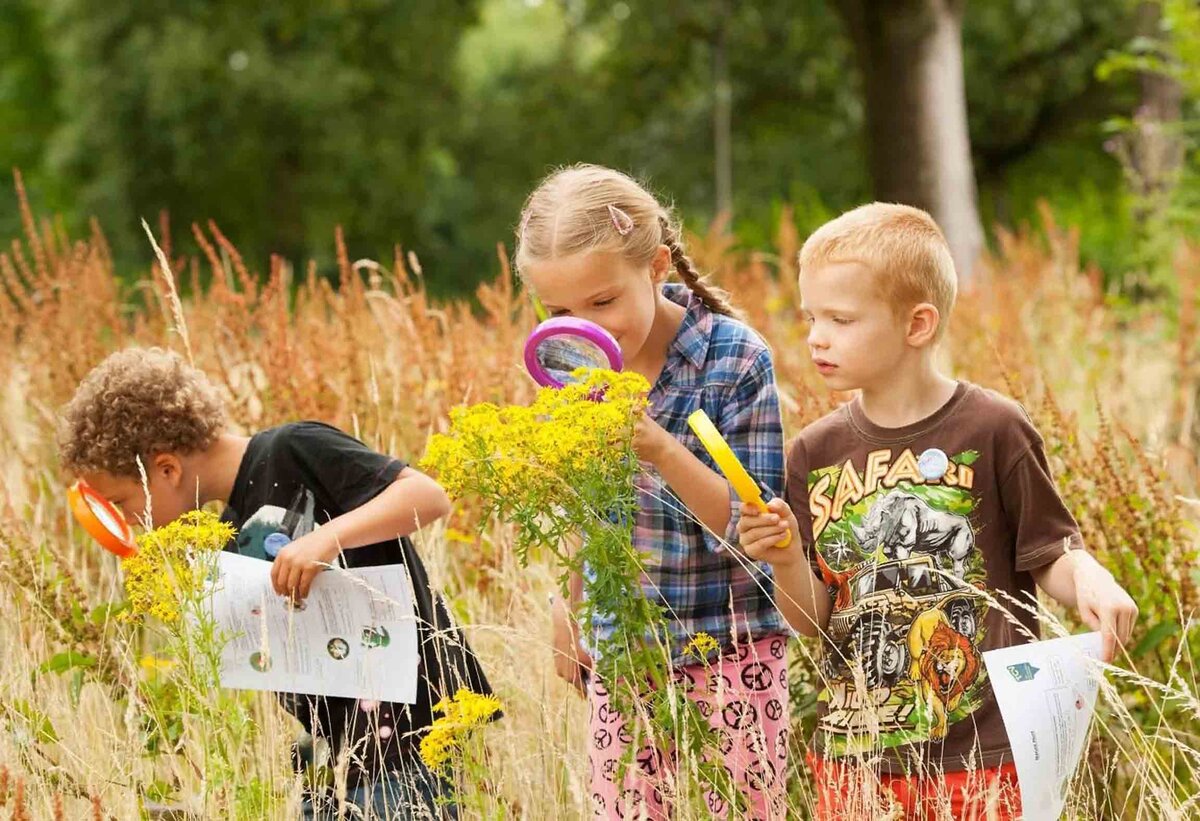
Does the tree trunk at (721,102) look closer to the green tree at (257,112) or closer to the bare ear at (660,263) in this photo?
the green tree at (257,112)

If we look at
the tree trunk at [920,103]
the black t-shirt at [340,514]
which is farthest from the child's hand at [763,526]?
the tree trunk at [920,103]

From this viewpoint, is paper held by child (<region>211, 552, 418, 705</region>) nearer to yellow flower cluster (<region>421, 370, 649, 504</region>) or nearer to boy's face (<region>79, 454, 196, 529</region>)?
boy's face (<region>79, 454, 196, 529</region>)

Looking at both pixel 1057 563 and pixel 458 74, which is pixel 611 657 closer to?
pixel 1057 563

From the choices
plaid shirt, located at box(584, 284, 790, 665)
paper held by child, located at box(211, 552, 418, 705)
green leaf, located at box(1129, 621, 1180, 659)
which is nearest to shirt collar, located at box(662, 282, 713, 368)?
plaid shirt, located at box(584, 284, 790, 665)

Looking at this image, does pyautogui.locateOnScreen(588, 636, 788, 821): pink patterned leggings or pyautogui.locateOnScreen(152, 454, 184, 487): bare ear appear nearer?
pyautogui.locateOnScreen(588, 636, 788, 821): pink patterned leggings

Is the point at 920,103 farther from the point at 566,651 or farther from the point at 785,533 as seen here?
the point at 785,533

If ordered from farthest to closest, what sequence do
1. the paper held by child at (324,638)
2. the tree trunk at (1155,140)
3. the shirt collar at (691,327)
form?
1. the tree trunk at (1155,140)
2. the paper held by child at (324,638)
3. the shirt collar at (691,327)

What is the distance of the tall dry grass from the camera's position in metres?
2.99

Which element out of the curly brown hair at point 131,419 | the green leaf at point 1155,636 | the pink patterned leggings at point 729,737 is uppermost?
the curly brown hair at point 131,419

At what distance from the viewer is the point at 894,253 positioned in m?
2.44

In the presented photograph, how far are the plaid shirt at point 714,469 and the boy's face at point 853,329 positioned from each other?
7.4 inches

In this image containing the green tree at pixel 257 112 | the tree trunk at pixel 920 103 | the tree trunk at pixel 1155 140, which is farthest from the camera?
the green tree at pixel 257 112

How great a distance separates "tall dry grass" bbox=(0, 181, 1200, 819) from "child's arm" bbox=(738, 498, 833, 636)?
1.34 ft

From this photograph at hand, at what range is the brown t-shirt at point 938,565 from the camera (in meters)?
2.38
